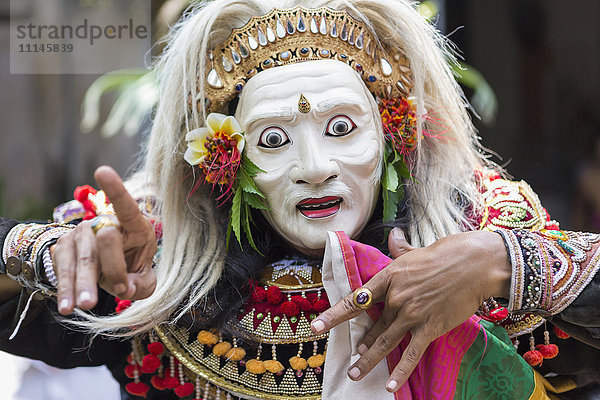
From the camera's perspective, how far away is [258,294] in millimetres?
1844

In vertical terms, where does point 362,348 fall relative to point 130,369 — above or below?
above

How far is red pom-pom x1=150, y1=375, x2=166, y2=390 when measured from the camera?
1.91 meters

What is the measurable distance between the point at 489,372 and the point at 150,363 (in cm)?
86

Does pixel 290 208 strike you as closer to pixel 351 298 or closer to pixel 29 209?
pixel 351 298

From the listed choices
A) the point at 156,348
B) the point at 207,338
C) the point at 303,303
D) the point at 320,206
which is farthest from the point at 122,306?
the point at 320,206

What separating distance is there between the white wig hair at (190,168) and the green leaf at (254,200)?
0.17 metres

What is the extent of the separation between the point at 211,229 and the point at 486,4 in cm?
238

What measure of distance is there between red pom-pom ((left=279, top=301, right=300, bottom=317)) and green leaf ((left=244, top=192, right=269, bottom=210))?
0.79 feet

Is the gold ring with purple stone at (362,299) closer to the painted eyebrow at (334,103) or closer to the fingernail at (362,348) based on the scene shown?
the fingernail at (362,348)

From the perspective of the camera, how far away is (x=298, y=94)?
176 cm

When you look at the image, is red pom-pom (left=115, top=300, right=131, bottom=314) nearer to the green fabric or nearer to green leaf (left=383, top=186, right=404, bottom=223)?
green leaf (left=383, top=186, right=404, bottom=223)

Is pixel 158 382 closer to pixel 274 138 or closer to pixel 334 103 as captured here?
pixel 274 138

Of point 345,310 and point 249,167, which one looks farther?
point 249,167

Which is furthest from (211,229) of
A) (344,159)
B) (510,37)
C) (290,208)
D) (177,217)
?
(510,37)
